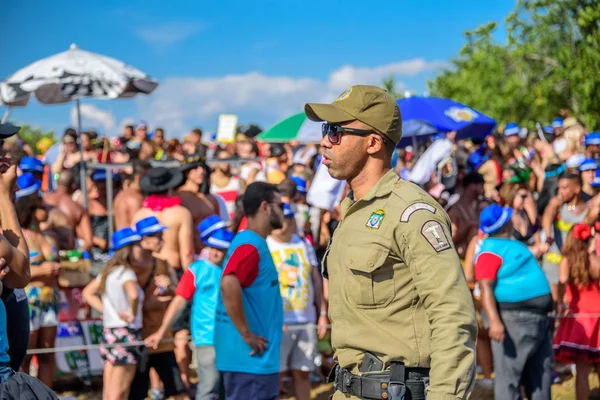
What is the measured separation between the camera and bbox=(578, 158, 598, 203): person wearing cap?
9.59 meters

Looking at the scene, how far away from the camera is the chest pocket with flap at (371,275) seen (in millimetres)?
3064

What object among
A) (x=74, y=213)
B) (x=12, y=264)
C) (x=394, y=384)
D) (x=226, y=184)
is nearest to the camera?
(x=394, y=384)

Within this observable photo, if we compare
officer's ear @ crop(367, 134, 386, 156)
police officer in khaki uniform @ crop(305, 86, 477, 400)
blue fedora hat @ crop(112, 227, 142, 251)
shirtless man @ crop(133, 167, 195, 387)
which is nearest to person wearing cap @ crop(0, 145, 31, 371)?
police officer in khaki uniform @ crop(305, 86, 477, 400)

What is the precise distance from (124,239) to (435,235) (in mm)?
3911

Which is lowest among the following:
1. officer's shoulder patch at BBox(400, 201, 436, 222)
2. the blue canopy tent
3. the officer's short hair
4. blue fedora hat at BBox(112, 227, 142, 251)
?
blue fedora hat at BBox(112, 227, 142, 251)

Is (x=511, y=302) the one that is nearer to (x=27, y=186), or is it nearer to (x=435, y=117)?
(x=27, y=186)

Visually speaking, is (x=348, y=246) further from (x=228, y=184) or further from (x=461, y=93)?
(x=461, y=93)

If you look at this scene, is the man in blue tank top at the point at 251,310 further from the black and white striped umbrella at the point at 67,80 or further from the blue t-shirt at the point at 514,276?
the black and white striped umbrella at the point at 67,80

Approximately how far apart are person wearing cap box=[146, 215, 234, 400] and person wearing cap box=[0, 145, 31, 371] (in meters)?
2.09

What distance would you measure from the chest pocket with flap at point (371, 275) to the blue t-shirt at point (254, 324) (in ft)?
7.98

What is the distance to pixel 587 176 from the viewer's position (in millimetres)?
9695

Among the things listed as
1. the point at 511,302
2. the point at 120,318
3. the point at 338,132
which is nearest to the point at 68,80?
the point at 120,318

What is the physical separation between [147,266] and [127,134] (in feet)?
35.0

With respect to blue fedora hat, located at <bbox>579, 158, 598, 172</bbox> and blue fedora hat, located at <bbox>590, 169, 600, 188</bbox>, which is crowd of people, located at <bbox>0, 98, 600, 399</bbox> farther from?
blue fedora hat, located at <bbox>579, 158, 598, 172</bbox>
